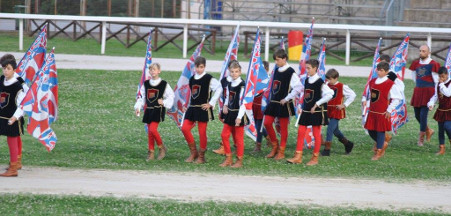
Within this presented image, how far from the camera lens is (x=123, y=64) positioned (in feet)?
74.9

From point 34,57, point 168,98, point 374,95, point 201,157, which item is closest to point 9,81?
point 34,57

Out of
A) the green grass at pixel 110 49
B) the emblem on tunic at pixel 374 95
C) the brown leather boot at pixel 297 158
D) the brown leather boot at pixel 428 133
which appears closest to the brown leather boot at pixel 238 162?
the brown leather boot at pixel 297 158

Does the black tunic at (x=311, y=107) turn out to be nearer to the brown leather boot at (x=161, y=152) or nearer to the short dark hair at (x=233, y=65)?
the short dark hair at (x=233, y=65)

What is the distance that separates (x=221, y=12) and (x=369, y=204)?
75.9 ft

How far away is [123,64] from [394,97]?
1196 cm

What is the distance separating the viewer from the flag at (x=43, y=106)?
36.2ft

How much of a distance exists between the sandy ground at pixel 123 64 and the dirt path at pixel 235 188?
11091 millimetres

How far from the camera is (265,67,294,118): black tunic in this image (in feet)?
40.3

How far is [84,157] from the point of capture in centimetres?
1205

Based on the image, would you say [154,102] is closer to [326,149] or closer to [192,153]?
[192,153]

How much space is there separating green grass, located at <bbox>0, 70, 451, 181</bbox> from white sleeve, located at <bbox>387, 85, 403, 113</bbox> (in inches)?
34.1

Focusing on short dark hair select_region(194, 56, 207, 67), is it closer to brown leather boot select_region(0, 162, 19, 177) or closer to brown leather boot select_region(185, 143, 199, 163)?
brown leather boot select_region(185, 143, 199, 163)

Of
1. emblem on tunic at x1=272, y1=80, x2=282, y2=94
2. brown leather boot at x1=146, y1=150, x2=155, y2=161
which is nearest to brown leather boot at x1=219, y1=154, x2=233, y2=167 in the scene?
brown leather boot at x1=146, y1=150, x2=155, y2=161

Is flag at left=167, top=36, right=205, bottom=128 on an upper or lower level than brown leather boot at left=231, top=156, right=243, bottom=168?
upper
